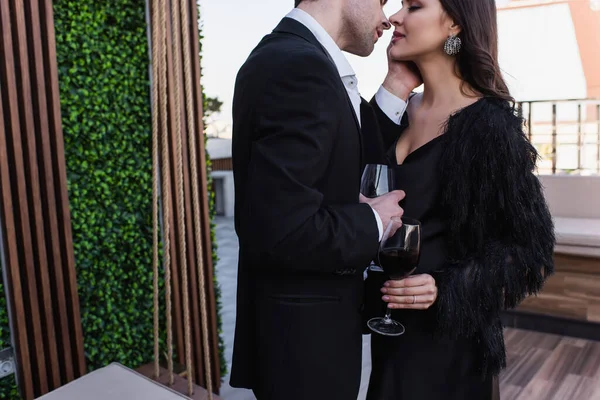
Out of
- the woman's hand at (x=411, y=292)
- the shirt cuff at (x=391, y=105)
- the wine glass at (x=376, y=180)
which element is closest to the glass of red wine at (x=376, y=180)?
the wine glass at (x=376, y=180)

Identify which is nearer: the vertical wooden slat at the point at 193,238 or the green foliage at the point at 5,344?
the green foliage at the point at 5,344

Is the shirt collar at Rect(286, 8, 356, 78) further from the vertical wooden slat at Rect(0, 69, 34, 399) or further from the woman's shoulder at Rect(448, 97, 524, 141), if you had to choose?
the vertical wooden slat at Rect(0, 69, 34, 399)

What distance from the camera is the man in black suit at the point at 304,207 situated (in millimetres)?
1008

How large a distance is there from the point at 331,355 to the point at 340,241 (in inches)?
11.8

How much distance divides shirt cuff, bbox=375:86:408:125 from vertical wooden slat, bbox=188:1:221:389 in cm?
130

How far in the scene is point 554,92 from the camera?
7016 millimetres

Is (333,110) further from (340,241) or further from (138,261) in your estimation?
(138,261)

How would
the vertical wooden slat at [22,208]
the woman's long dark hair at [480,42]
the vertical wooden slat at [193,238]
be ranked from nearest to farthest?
1. the woman's long dark hair at [480,42]
2. the vertical wooden slat at [22,208]
3. the vertical wooden slat at [193,238]

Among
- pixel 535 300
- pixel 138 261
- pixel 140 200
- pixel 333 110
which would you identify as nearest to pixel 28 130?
pixel 140 200

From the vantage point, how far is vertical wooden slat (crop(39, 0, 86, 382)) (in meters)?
2.03

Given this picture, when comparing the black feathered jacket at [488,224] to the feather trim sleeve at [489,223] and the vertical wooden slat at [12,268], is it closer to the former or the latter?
the feather trim sleeve at [489,223]

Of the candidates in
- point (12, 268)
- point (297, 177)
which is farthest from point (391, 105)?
point (12, 268)

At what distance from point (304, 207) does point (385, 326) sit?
449mm

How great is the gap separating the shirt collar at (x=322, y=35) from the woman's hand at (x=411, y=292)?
1.64 ft
